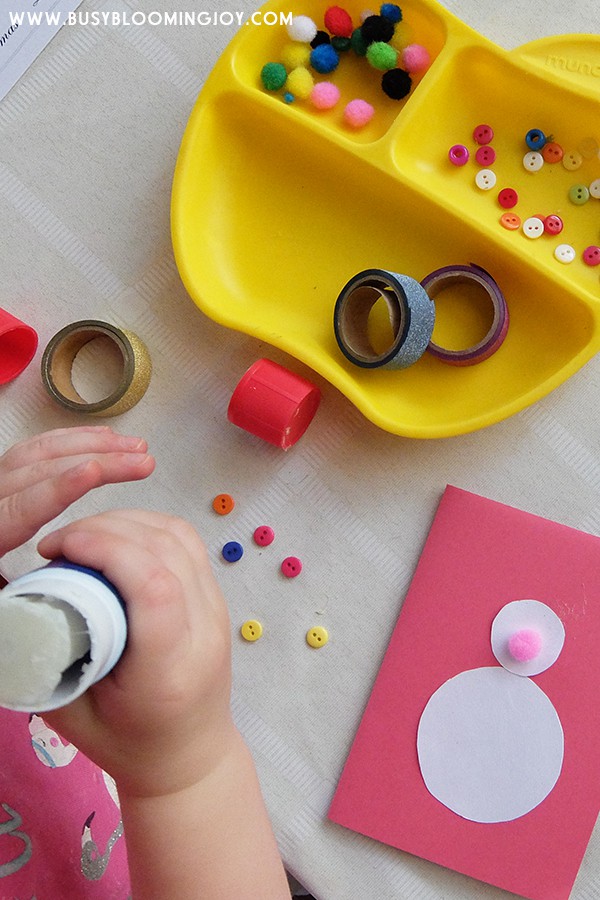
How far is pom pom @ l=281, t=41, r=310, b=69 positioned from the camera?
2.26 ft

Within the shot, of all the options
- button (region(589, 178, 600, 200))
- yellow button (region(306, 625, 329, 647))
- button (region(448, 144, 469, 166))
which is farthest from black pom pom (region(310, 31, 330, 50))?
yellow button (region(306, 625, 329, 647))

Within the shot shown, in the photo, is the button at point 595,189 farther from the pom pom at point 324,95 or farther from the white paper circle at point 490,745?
the white paper circle at point 490,745

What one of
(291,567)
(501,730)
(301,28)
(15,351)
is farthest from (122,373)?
(501,730)

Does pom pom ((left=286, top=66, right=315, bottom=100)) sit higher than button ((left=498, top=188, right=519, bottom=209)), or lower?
lower

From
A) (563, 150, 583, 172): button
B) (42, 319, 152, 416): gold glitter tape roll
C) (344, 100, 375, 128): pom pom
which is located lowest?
(42, 319, 152, 416): gold glitter tape roll

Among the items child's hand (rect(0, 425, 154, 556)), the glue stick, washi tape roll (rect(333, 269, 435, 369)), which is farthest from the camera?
washi tape roll (rect(333, 269, 435, 369))

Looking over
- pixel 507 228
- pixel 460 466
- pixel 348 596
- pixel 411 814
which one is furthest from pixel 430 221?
pixel 411 814

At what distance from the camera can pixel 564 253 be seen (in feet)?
2.20

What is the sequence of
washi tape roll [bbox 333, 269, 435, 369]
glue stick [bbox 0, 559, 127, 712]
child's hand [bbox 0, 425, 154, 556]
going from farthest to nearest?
washi tape roll [bbox 333, 269, 435, 369] < child's hand [bbox 0, 425, 154, 556] < glue stick [bbox 0, 559, 127, 712]

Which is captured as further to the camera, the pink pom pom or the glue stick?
the pink pom pom

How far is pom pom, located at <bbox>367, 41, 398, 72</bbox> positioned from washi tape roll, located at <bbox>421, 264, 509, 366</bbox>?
0.17 metres

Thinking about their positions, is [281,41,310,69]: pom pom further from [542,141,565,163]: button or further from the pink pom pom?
the pink pom pom

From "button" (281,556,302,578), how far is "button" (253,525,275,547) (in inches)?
0.8

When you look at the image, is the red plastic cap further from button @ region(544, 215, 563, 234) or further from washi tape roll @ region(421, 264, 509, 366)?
button @ region(544, 215, 563, 234)
